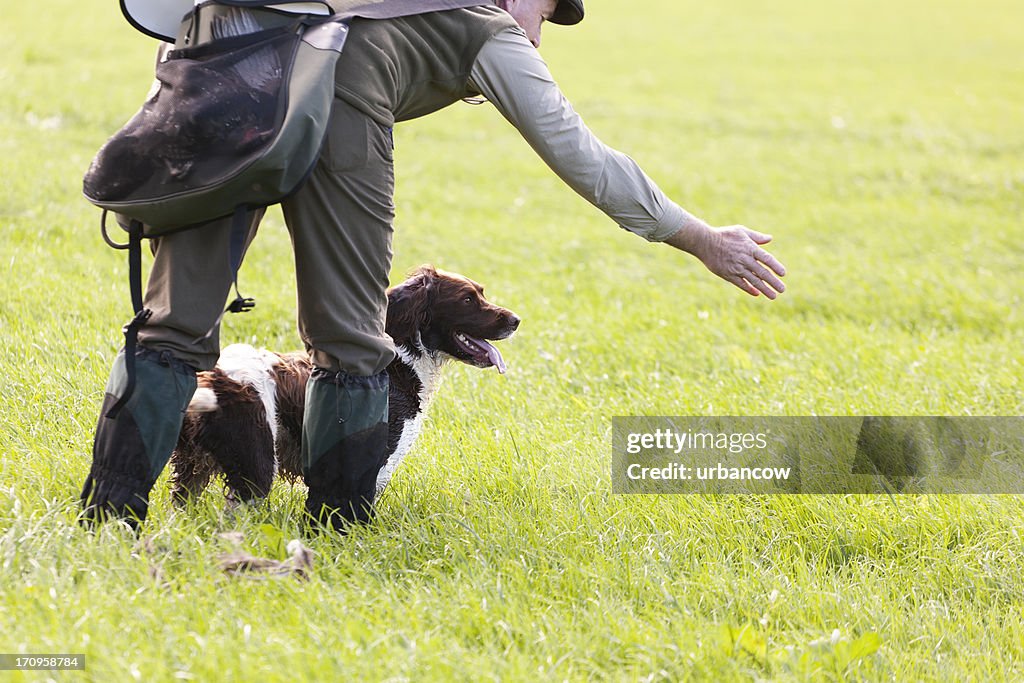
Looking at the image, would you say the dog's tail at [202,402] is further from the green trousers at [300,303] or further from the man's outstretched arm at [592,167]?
the man's outstretched arm at [592,167]

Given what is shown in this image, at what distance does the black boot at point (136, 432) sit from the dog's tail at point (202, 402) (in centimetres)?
33

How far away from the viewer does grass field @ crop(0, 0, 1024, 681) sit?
2789 millimetres

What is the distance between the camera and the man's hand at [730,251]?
3.38 metres

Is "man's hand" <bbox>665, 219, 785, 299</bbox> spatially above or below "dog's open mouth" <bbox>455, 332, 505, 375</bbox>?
above

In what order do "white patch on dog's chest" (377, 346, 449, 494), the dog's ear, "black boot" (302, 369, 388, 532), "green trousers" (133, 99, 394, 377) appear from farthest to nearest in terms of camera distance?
the dog's ear, "white patch on dog's chest" (377, 346, 449, 494), "black boot" (302, 369, 388, 532), "green trousers" (133, 99, 394, 377)

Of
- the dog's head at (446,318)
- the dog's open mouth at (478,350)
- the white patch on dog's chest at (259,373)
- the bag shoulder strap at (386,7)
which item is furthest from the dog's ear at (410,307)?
the bag shoulder strap at (386,7)

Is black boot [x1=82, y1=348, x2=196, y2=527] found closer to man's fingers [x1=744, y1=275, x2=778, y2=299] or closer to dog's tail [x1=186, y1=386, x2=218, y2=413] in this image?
dog's tail [x1=186, y1=386, x2=218, y2=413]

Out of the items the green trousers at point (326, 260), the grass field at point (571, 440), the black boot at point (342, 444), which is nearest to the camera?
the grass field at point (571, 440)

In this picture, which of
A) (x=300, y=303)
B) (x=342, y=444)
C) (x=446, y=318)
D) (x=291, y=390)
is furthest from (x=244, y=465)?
(x=446, y=318)

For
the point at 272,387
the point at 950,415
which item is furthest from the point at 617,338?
the point at 272,387

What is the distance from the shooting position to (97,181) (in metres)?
2.94

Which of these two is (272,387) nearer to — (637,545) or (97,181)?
(97,181)

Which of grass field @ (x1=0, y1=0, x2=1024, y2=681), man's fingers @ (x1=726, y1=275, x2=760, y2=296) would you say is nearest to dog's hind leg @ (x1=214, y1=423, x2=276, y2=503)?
grass field @ (x1=0, y1=0, x2=1024, y2=681)

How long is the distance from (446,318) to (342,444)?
2.70 ft
